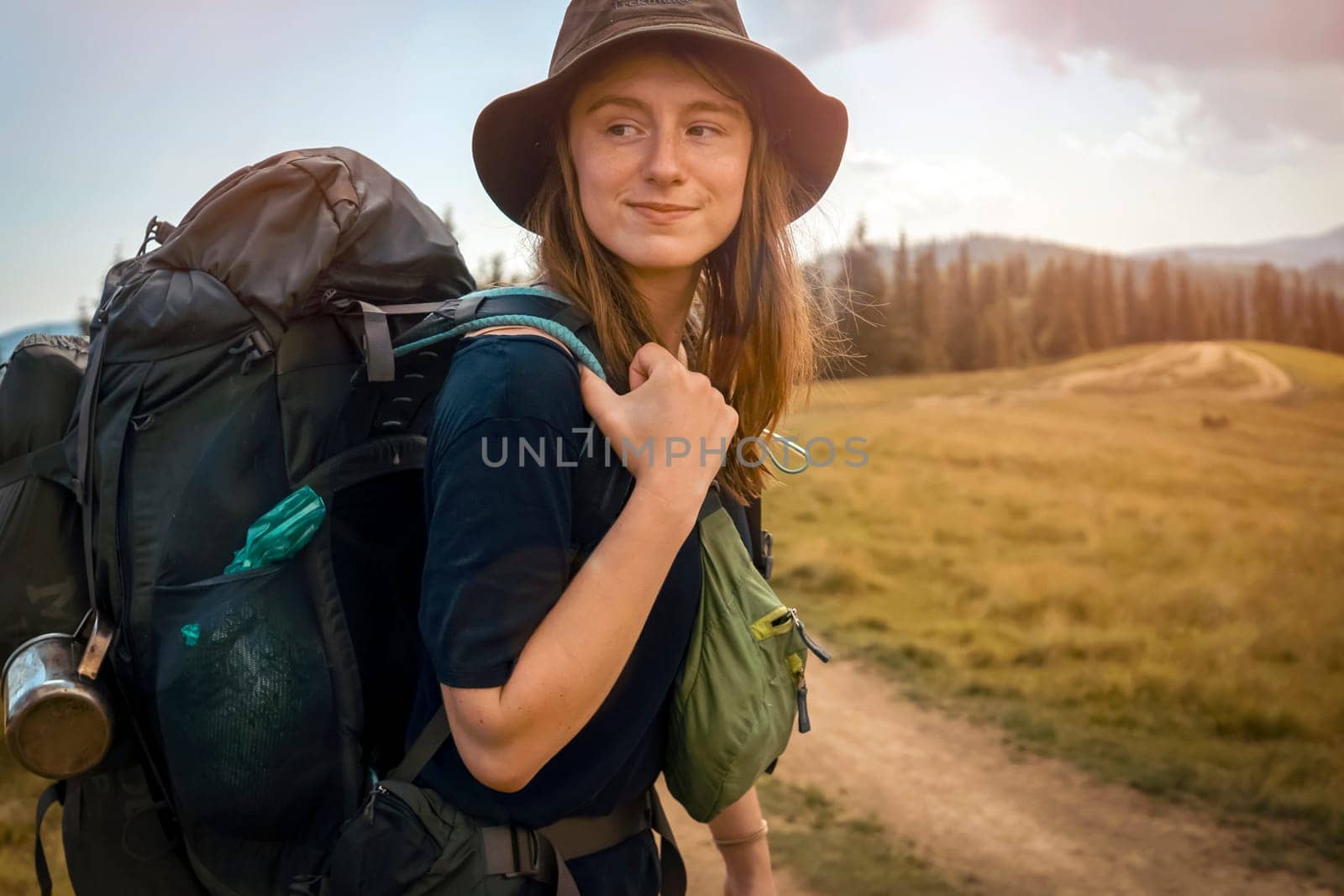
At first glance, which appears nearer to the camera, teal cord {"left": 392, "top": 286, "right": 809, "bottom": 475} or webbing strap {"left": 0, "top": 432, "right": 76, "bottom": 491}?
teal cord {"left": 392, "top": 286, "right": 809, "bottom": 475}

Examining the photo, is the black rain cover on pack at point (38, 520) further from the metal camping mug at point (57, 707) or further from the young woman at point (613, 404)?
the young woman at point (613, 404)

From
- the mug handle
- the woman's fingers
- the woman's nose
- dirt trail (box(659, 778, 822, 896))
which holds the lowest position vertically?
dirt trail (box(659, 778, 822, 896))

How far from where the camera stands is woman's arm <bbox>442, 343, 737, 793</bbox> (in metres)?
1.29

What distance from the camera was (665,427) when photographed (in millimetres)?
1419

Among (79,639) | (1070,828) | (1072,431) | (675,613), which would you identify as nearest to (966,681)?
(1070,828)

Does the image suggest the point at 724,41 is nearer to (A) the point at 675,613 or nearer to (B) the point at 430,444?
(B) the point at 430,444

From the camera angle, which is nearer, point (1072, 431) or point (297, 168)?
point (297, 168)

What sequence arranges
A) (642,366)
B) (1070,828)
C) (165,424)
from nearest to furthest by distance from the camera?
(642,366) < (165,424) < (1070,828)

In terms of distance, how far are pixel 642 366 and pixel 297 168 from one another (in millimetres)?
807

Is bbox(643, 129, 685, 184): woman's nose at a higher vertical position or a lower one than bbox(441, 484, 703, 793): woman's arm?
higher

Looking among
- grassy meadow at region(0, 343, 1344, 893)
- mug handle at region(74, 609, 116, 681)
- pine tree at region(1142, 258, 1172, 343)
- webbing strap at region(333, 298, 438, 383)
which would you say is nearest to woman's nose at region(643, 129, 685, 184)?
webbing strap at region(333, 298, 438, 383)

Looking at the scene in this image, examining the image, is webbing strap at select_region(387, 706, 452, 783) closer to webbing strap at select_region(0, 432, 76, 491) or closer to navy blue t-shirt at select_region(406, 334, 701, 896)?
Result: navy blue t-shirt at select_region(406, 334, 701, 896)

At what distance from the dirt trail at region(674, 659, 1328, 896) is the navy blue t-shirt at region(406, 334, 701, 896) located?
9.59 ft

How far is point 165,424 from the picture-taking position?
1659 millimetres
